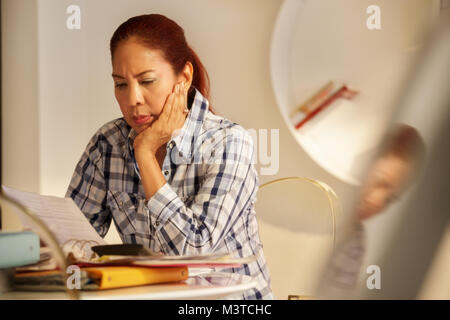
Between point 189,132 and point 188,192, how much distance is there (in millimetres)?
151

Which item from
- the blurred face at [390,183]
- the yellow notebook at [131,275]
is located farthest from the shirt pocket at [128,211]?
the blurred face at [390,183]

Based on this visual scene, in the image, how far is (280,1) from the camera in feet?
5.92

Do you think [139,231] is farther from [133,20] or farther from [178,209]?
[133,20]

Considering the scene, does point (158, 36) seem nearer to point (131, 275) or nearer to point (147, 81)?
point (147, 81)

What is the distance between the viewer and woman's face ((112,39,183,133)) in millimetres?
1414

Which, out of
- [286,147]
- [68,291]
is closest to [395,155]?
[286,147]

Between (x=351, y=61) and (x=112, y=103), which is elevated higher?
(x=351, y=61)

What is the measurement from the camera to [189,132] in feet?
4.52

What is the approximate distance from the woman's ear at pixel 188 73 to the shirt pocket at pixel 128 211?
34cm

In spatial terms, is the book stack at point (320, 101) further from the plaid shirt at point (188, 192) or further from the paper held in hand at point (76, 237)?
the paper held in hand at point (76, 237)

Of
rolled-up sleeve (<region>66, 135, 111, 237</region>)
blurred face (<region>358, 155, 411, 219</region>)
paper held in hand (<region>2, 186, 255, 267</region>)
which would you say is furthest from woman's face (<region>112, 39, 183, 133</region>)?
blurred face (<region>358, 155, 411, 219</region>)

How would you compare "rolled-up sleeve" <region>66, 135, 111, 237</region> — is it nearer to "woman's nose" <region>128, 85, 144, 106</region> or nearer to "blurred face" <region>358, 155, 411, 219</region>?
"woman's nose" <region>128, 85, 144, 106</region>

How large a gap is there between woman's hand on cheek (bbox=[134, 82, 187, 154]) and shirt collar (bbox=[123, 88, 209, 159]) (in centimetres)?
2

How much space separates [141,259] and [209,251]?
1.26ft
